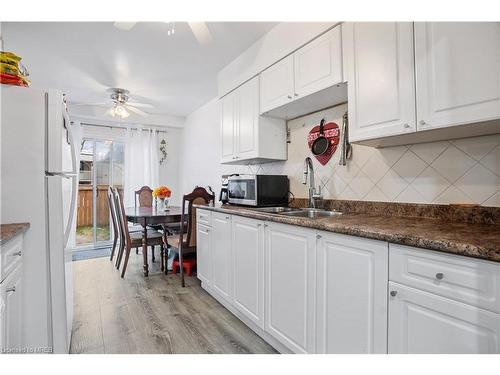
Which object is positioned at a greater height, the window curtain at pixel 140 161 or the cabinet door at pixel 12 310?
the window curtain at pixel 140 161

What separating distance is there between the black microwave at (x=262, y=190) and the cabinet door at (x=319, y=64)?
0.82 metres

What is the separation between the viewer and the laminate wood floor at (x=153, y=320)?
1862mm

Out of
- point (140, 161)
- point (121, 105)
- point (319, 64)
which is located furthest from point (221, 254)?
point (140, 161)

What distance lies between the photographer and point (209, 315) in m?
2.30

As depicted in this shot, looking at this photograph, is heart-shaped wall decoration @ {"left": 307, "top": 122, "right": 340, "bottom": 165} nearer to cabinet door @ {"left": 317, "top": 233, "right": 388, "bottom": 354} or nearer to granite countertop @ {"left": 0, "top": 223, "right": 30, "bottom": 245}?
cabinet door @ {"left": 317, "top": 233, "right": 388, "bottom": 354}

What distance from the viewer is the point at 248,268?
6.70 feet

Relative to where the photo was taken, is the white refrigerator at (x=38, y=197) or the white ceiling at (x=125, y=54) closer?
the white refrigerator at (x=38, y=197)

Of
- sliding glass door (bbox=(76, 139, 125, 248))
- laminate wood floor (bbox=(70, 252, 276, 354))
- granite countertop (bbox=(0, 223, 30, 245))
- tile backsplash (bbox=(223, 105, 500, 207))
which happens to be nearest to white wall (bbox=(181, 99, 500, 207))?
tile backsplash (bbox=(223, 105, 500, 207))

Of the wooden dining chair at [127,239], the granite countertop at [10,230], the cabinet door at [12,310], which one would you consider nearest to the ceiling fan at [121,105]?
the wooden dining chair at [127,239]

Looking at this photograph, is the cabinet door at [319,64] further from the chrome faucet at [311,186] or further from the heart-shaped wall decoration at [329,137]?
the chrome faucet at [311,186]

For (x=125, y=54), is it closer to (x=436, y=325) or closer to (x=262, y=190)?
(x=262, y=190)

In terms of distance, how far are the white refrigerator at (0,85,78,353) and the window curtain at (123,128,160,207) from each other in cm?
368

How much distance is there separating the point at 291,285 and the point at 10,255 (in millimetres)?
1408
